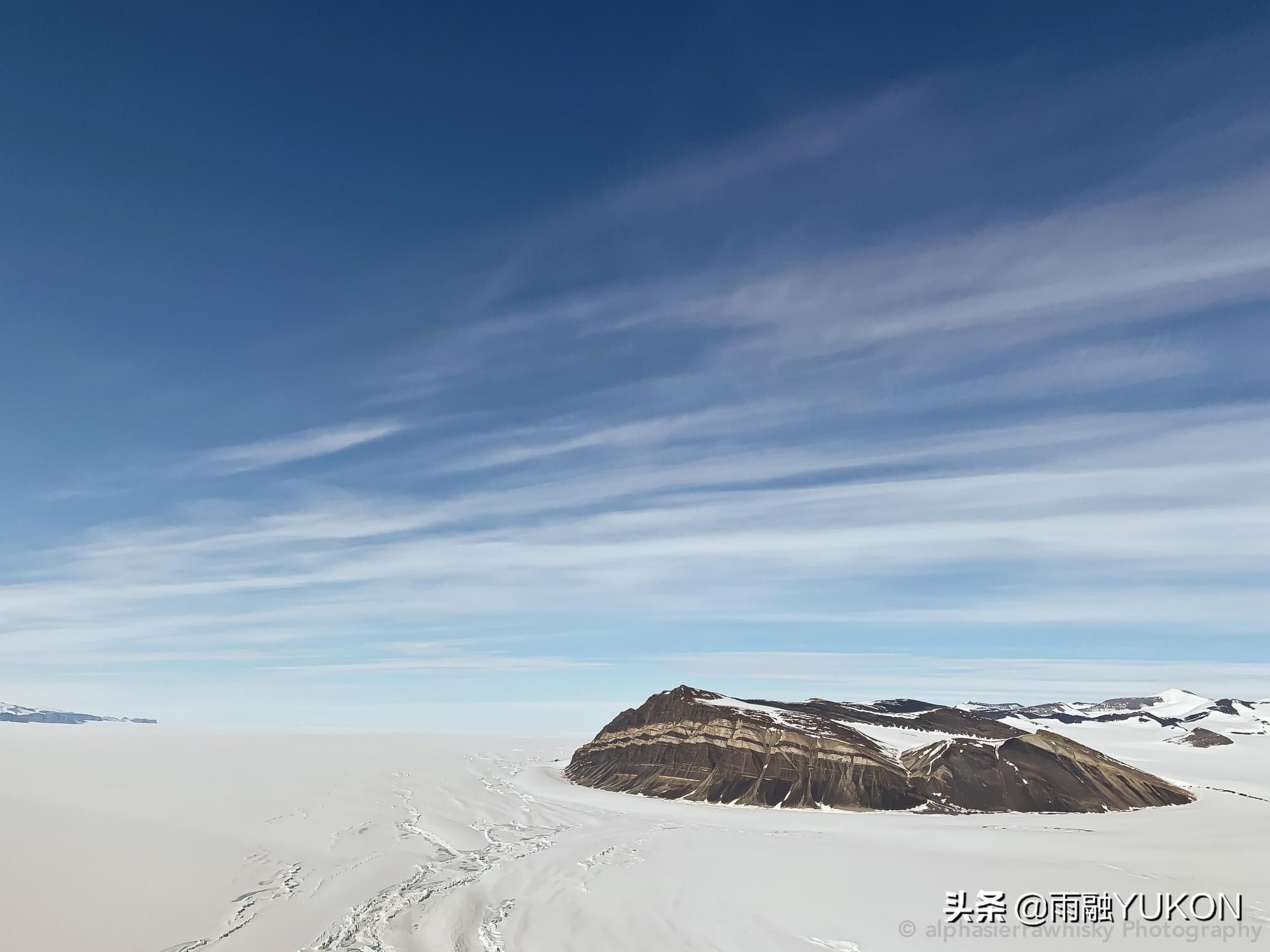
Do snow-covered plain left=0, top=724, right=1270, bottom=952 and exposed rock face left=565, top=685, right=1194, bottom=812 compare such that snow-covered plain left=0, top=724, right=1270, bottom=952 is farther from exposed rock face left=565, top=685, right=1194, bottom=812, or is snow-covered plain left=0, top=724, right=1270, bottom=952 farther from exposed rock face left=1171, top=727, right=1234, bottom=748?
exposed rock face left=1171, top=727, right=1234, bottom=748

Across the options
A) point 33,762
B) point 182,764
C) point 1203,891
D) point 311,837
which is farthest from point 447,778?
point 1203,891

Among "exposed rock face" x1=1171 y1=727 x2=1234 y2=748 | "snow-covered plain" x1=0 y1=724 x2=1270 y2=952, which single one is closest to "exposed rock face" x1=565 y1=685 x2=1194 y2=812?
"snow-covered plain" x1=0 y1=724 x2=1270 y2=952

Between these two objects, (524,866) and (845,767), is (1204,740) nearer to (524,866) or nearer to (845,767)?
(845,767)

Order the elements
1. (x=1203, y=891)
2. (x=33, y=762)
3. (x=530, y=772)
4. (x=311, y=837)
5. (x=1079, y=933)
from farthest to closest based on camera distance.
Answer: (x=530, y=772) → (x=33, y=762) → (x=311, y=837) → (x=1203, y=891) → (x=1079, y=933)

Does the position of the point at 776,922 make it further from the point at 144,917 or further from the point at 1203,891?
the point at 144,917

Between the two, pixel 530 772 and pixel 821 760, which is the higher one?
pixel 821 760

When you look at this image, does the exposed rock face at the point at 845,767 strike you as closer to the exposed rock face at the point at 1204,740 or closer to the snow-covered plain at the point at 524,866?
the snow-covered plain at the point at 524,866
